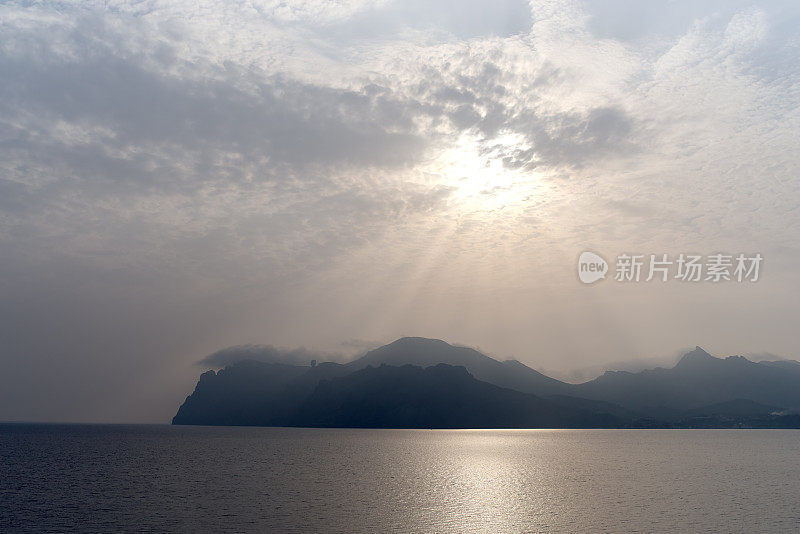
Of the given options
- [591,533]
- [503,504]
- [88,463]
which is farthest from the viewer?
[88,463]

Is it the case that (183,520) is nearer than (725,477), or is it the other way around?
(183,520)

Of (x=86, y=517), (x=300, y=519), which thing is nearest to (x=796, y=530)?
(x=300, y=519)

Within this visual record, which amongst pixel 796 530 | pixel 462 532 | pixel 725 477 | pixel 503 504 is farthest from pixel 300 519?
pixel 725 477

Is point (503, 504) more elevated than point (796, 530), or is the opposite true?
point (796, 530)

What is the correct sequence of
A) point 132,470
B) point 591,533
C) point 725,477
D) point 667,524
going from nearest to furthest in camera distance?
point 591,533
point 667,524
point 725,477
point 132,470

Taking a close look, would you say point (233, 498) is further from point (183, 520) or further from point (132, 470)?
point (132, 470)

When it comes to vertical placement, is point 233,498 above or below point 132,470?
above

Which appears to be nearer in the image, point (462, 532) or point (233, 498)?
point (462, 532)

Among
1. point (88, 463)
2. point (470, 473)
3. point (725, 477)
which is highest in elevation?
point (725, 477)

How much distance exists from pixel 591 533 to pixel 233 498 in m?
66.2

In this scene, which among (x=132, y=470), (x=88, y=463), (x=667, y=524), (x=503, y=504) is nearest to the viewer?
(x=667, y=524)

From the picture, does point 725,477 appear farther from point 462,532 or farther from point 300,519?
point 300,519

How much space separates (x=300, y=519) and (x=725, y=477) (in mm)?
126574

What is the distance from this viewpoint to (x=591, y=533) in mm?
78688
